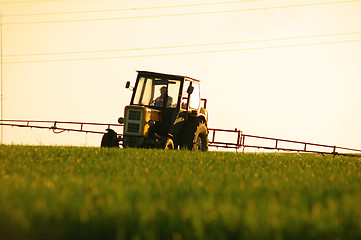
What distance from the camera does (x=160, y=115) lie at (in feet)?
43.2

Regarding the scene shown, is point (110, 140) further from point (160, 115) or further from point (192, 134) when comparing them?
point (192, 134)

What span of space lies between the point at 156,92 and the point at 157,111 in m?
0.70

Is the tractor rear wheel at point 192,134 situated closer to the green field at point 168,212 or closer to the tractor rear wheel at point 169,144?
the tractor rear wheel at point 169,144

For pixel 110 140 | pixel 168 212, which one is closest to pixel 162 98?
pixel 110 140

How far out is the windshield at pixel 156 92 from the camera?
13109 millimetres

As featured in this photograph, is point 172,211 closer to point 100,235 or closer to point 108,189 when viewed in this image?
point 100,235

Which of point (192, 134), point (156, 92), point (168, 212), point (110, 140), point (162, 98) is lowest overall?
point (110, 140)

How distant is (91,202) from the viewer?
3822 millimetres

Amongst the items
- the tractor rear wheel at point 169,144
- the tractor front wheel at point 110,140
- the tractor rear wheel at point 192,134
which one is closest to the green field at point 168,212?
the tractor rear wheel at point 169,144

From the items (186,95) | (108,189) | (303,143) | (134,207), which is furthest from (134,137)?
(303,143)

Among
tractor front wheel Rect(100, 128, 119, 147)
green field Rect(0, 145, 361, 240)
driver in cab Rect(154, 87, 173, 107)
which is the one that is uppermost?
driver in cab Rect(154, 87, 173, 107)

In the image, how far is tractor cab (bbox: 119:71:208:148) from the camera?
12.7 m

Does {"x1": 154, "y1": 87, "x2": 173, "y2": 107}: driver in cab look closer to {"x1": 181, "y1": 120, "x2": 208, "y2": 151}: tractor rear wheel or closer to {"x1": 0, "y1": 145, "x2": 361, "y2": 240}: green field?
{"x1": 181, "y1": 120, "x2": 208, "y2": 151}: tractor rear wheel

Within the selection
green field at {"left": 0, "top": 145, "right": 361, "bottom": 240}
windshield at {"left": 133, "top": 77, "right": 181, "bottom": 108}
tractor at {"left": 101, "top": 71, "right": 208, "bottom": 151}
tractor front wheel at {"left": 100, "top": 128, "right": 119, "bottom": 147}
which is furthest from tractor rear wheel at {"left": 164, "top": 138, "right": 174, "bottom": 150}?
green field at {"left": 0, "top": 145, "right": 361, "bottom": 240}
